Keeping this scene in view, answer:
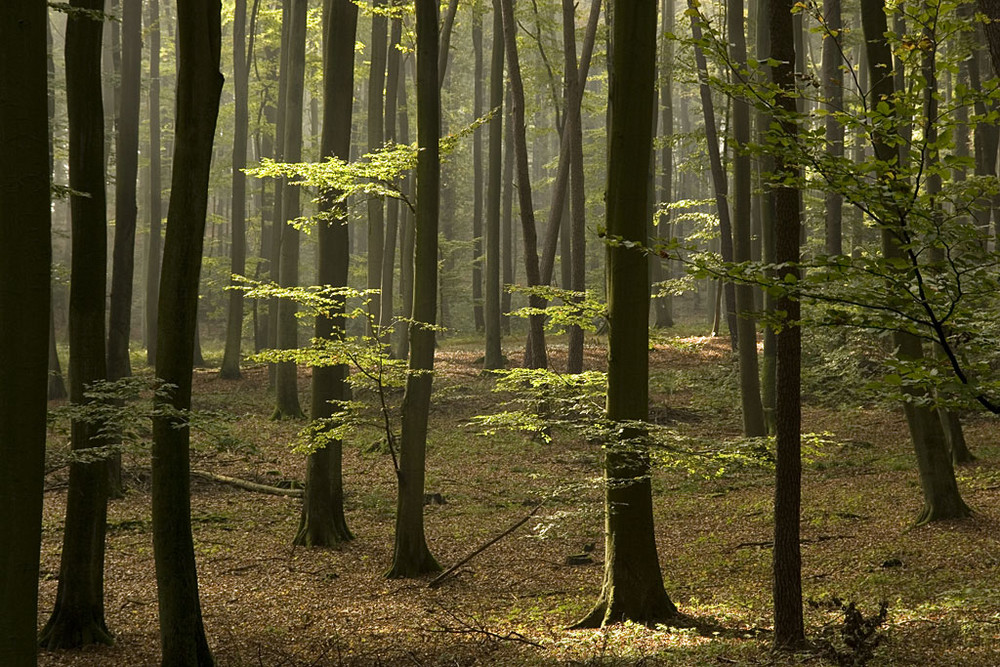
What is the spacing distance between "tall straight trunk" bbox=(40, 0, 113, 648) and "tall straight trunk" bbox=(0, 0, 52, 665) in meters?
3.54

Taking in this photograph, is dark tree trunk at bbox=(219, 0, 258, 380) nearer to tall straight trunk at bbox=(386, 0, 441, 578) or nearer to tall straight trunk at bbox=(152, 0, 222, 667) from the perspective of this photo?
tall straight trunk at bbox=(386, 0, 441, 578)

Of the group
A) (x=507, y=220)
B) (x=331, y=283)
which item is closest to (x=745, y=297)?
(x=331, y=283)

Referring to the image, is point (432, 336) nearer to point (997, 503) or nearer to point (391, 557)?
point (391, 557)

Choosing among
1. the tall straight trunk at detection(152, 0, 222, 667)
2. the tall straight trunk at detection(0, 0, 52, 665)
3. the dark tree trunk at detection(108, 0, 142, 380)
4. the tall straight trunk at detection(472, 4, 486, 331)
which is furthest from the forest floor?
the tall straight trunk at detection(472, 4, 486, 331)

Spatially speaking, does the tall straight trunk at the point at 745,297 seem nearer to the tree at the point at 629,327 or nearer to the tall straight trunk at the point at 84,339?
the tree at the point at 629,327

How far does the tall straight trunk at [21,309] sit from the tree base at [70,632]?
3860 millimetres

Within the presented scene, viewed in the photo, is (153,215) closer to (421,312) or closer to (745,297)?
(421,312)

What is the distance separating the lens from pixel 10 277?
4.12 metres

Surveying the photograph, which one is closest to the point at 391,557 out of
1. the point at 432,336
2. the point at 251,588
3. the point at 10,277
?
the point at 251,588

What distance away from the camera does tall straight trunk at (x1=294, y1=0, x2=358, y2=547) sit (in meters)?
11.7

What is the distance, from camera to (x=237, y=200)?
23.9 metres

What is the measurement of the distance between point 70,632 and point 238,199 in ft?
59.3

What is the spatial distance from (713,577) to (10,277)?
26.1ft

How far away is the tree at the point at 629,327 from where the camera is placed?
7.68 m
